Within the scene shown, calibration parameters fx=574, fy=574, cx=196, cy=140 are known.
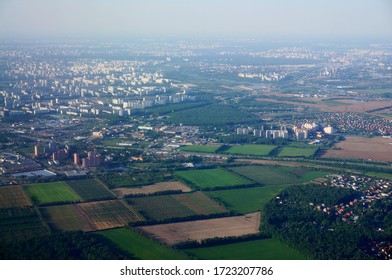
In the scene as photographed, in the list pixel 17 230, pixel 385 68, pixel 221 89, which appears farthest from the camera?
pixel 385 68

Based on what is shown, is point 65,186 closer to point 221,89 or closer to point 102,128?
point 102,128

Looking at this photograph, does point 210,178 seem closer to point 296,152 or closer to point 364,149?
point 296,152

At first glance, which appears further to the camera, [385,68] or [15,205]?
[385,68]

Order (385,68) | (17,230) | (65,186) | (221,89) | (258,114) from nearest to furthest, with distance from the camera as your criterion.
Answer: (17,230)
(65,186)
(258,114)
(221,89)
(385,68)

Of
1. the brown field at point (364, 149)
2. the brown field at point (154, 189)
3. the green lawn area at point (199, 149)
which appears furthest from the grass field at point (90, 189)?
the brown field at point (364, 149)

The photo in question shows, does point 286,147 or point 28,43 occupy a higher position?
point 28,43

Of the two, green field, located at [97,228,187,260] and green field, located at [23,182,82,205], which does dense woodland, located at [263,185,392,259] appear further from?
green field, located at [23,182,82,205]

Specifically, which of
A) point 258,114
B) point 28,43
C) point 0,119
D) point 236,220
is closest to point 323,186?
point 236,220

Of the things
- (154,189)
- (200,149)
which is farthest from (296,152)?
(154,189)
